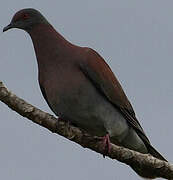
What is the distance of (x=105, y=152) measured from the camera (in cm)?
495

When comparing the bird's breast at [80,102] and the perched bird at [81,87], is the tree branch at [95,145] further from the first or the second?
the bird's breast at [80,102]

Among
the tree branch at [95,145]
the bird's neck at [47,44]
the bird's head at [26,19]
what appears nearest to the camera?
→ the tree branch at [95,145]

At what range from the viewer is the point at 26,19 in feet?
19.7

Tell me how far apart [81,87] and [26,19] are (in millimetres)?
991

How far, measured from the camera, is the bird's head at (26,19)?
5996 millimetres

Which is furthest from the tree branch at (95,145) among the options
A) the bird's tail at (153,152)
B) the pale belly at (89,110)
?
the bird's tail at (153,152)

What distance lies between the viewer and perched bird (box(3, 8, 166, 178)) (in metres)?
5.64

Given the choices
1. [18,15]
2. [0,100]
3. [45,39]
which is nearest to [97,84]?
[45,39]

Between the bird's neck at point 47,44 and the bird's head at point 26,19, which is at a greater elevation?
the bird's head at point 26,19

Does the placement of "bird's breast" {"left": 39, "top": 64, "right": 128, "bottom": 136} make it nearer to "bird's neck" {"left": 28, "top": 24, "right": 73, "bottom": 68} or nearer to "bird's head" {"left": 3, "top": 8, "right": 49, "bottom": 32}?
"bird's neck" {"left": 28, "top": 24, "right": 73, "bottom": 68}

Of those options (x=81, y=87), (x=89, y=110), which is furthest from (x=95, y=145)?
(x=81, y=87)

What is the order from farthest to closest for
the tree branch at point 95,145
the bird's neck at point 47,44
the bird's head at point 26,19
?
1. the bird's head at point 26,19
2. the bird's neck at point 47,44
3. the tree branch at point 95,145

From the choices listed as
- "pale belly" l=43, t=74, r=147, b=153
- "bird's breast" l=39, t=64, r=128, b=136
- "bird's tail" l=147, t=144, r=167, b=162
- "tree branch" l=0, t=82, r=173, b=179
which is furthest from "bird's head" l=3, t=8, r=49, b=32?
"bird's tail" l=147, t=144, r=167, b=162

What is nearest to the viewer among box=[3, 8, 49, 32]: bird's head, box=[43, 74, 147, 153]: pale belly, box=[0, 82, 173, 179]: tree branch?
box=[0, 82, 173, 179]: tree branch
